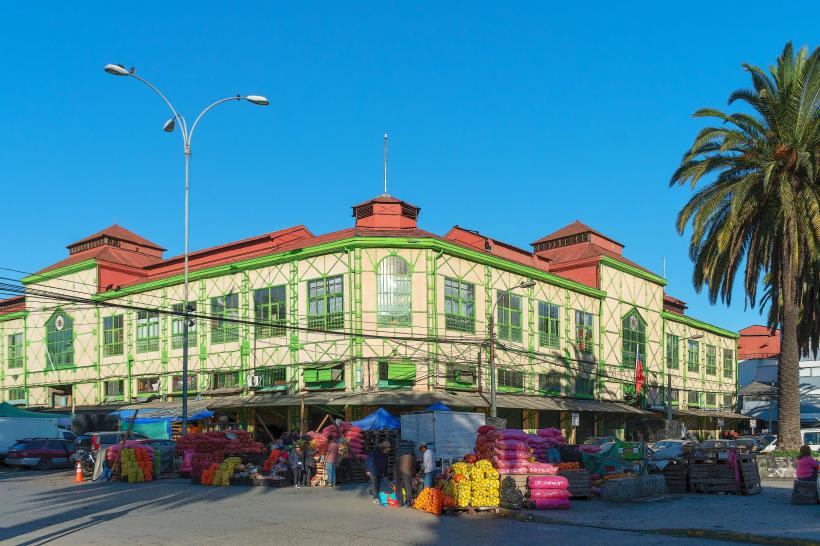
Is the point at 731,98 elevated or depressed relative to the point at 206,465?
elevated

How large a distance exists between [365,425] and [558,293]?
23015 mm

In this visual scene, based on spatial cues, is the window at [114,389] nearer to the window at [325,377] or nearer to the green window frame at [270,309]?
the green window frame at [270,309]

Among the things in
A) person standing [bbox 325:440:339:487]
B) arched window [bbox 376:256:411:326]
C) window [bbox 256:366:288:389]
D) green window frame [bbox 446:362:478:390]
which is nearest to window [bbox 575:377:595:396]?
green window frame [bbox 446:362:478:390]

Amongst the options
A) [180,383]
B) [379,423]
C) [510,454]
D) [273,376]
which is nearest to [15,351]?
[180,383]

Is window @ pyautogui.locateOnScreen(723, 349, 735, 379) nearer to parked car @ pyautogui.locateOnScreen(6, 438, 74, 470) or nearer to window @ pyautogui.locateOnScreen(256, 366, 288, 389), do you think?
window @ pyautogui.locateOnScreen(256, 366, 288, 389)

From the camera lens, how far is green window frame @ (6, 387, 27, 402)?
186 feet

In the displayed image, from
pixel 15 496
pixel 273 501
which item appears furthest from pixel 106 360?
pixel 273 501

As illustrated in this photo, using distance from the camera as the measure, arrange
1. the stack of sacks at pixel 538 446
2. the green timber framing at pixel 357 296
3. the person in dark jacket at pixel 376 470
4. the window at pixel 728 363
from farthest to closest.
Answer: the window at pixel 728 363, the green timber framing at pixel 357 296, the stack of sacks at pixel 538 446, the person in dark jacket at pixel 376 470

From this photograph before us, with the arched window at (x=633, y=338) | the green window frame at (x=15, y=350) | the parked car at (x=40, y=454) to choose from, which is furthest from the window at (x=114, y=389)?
the arched window at (x=633, y=338)

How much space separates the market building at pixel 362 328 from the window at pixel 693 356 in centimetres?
139

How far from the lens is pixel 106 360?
51.6 meters

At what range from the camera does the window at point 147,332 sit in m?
48.8

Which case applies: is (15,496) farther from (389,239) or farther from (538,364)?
(538,364)

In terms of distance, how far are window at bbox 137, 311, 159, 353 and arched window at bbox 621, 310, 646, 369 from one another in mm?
30740
